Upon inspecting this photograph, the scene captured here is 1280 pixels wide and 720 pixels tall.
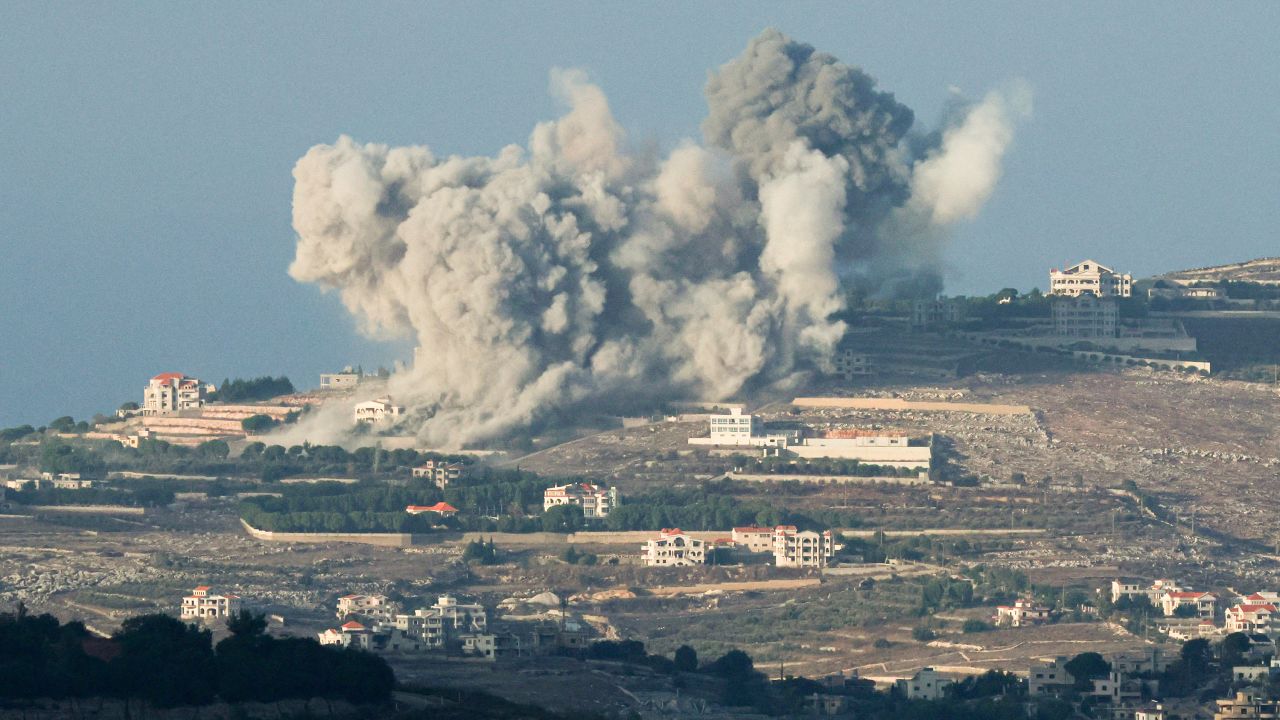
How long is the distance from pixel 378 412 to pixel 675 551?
1732 cm

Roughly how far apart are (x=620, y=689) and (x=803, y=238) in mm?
36182

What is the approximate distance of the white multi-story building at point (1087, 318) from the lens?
122000 mm

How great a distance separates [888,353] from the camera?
120 m

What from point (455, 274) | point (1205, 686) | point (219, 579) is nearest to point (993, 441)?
point (455, 274)

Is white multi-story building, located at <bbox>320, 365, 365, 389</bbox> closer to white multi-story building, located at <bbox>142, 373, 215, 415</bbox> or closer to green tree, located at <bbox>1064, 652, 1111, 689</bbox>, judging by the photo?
white multi-story building, located at <bbox>142, 373, 215, 415</bbox>

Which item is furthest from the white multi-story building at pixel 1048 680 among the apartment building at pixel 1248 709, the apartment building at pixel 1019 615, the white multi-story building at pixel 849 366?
the white multi-story building at pixel 849 366

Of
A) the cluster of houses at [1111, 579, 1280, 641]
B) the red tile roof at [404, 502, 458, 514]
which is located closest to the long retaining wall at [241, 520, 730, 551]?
the red tile roof at [404, 502, 458, 514]

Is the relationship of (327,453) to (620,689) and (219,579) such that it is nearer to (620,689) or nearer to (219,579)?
(219,579)

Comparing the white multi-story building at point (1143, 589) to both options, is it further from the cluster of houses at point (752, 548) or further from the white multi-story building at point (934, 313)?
the white multi-story building at point (934, 313)

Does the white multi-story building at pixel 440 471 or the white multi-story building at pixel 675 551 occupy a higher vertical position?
the white multi-story building at pixel 440 471

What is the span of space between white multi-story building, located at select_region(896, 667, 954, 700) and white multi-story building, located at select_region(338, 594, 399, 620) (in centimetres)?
1302

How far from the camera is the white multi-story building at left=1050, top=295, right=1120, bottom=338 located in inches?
4803

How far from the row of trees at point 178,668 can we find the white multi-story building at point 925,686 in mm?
13347

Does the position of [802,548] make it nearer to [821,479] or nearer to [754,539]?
[754,539]
